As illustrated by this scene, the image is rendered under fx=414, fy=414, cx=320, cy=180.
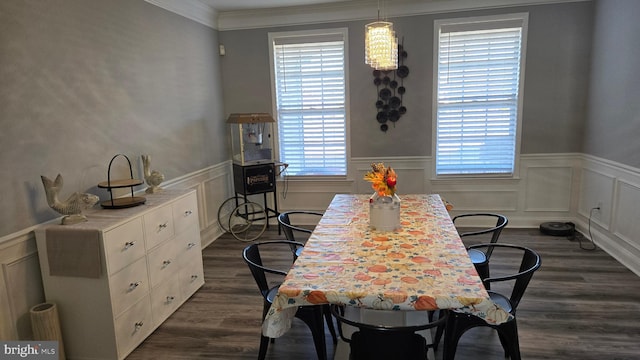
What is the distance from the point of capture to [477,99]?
4828mm

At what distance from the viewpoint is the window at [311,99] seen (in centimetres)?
503

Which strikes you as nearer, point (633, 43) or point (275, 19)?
point (633, 43)

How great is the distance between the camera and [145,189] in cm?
342

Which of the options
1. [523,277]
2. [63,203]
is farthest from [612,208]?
[63,203]

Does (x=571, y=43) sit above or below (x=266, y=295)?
above

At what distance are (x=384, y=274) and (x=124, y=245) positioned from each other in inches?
63.3

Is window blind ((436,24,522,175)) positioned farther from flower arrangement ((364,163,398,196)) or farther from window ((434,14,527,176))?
flower arrangement ((364,163,398,196))

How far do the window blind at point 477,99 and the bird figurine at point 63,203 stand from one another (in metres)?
3.85

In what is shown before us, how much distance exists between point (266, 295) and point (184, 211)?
1236 millimetres

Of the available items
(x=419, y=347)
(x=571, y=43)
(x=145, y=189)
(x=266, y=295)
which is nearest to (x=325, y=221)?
(x=266, y=295)

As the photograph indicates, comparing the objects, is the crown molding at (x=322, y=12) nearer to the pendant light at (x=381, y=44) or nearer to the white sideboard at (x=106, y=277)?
the pendant light at (x=381, y=44)

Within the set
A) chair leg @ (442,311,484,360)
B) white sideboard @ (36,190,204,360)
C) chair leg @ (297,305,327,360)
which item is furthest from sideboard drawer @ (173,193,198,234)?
chair leg @ (442,311,484,360)

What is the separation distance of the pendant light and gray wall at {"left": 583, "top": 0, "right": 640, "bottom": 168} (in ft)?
8.01

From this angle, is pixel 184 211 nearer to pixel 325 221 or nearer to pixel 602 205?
pixel 325 221
